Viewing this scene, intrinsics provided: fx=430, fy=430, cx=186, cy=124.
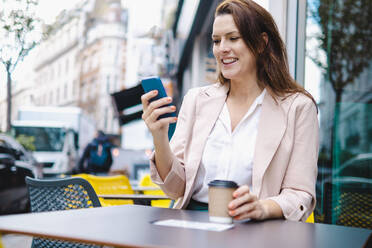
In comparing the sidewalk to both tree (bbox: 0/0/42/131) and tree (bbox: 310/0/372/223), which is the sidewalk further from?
tree (bbox: 310/0/372/223)

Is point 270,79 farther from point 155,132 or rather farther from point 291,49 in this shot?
point 291,49

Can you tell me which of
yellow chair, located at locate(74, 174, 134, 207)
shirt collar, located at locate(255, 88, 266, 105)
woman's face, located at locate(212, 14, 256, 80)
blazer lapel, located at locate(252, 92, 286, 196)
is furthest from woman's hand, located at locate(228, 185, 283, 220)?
yellow chair, located at locate(74, 174, 134, 207)

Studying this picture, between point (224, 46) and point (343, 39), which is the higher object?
point (343, 39)

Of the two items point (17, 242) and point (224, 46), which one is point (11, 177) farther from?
point (224, 46)

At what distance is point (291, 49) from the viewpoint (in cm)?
332

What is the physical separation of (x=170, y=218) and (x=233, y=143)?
67cm

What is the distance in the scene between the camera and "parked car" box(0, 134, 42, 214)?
6402mm

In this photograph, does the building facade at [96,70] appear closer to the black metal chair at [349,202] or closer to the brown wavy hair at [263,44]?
the black metal chair at [349,202]

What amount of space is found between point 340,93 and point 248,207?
2585 mm

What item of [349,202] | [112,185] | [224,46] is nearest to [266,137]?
[224,46]

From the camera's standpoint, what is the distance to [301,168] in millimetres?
1807

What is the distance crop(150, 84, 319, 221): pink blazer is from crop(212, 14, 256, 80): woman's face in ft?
0.60

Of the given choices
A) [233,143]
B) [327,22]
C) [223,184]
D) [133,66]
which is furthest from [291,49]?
[133,66]

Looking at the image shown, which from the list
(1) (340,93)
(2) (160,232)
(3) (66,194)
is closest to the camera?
(2) (160,232)
